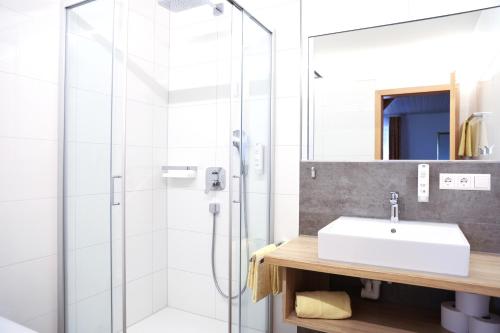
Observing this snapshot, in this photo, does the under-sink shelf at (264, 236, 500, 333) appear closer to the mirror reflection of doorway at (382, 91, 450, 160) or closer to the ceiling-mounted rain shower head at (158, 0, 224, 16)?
the mirror reflection of doorway at (382, 91, 450, 160)

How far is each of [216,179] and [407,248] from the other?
1428 millimetres

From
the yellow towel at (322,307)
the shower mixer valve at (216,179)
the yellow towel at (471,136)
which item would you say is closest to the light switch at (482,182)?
the yellow towel at (471,136)

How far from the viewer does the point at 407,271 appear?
1.29 meters

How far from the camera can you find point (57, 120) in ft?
5.74

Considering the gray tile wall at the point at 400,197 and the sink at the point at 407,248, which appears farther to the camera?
the gray tile wall at the point at 400,197

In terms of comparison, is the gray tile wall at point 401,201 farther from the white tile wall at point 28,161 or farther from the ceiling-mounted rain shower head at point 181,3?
the white tile wall at point 28,161

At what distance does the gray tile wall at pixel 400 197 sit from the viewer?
158 cm

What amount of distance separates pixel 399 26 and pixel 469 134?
0.68 meters

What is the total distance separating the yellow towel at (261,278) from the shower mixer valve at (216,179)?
791mm

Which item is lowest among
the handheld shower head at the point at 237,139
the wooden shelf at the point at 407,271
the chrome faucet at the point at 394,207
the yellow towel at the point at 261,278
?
the yellow towel at the point at 261,278

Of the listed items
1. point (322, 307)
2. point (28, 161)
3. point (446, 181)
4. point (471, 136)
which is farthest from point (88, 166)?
point (471, 136)

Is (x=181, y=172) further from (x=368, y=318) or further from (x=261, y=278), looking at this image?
(x=368, y=318)

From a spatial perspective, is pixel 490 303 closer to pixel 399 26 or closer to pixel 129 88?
pixel 399 26

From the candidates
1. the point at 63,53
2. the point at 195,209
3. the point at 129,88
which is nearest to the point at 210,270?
the point at 195,209
